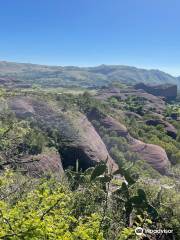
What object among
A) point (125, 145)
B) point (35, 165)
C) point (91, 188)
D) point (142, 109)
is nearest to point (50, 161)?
point (35, 165)

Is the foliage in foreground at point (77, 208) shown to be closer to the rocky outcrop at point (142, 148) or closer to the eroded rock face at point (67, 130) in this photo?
the eroded rock face at point (67, 130)

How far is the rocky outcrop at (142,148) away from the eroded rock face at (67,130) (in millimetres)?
8561

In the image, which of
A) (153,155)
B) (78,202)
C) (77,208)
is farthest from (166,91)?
(77,208)

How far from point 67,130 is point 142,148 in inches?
585

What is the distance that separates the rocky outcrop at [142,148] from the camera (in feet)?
149

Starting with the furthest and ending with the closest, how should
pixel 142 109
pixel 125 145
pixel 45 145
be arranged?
pixel 142 109, pixel 125 145, pixel 45 145

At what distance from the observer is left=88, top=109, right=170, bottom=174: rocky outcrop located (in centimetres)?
4553

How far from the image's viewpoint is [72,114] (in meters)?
43.7

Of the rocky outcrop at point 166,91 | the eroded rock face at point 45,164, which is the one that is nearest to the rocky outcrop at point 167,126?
the eroded rock face at point 45,164

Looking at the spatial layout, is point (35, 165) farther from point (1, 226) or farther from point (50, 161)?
point (1, 226)

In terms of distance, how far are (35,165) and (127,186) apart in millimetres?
11380

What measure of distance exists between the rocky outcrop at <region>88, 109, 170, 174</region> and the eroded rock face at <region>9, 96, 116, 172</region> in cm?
856

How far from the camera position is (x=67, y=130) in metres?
38.1

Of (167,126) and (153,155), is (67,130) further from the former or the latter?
(167,126)
